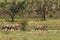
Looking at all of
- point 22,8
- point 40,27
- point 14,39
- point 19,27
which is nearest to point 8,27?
point 19,27

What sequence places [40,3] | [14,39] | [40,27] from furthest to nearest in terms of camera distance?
[40,3] < [40,27] < [14,39]

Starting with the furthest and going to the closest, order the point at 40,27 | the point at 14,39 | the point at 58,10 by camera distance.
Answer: the point at 58,10
the point at 40,27
the point at 14,39

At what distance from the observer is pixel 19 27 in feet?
130

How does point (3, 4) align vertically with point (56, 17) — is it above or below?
above

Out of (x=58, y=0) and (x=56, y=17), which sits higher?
(x=58, y=0)

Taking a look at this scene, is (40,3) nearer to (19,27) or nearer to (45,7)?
(45,7)

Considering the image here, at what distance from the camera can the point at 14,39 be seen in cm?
2478

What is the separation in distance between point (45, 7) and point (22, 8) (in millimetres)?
7104

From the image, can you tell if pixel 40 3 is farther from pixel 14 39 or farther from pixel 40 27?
pixel 14 39

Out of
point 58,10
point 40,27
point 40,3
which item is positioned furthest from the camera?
point 58,10

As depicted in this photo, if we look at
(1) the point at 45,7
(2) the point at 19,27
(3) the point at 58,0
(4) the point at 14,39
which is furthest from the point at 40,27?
(3) the point at 58,0

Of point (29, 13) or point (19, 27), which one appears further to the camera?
point (29, 13)

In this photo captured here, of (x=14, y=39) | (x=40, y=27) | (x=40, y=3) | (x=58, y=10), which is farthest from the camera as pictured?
(x=58, y=10)

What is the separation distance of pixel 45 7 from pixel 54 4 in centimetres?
469
